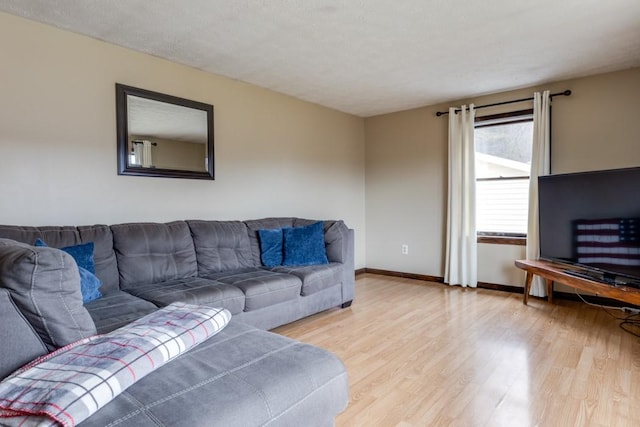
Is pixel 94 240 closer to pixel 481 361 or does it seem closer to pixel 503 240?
pixel 481 361

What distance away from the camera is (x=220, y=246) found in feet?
10.4

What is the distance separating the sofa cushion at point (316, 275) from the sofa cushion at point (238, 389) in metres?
1.55

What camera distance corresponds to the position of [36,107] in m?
2.54

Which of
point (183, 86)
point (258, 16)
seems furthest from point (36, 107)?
point (258, 16)

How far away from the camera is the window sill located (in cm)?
410

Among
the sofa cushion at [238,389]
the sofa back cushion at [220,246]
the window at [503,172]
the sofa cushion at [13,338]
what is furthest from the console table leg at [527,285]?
the sofa cushion at [13,338]

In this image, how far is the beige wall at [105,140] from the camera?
8.11 feet

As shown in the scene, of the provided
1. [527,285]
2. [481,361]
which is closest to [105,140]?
[481,361]

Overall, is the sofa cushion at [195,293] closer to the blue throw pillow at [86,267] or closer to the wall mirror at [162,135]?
the blue throw pillow at [86,267]

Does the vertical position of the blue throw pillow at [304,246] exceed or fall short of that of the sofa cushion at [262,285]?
it exceeds it

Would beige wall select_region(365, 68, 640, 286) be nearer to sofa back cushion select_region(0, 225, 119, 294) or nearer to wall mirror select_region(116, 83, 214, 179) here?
wall mirror select_region(116, 83, 214, 179)

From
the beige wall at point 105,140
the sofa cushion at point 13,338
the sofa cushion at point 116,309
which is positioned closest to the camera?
the sofa cushion at point 13,338

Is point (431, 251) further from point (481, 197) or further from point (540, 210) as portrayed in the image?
point (540, 210)

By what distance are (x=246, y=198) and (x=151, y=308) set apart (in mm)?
1913
